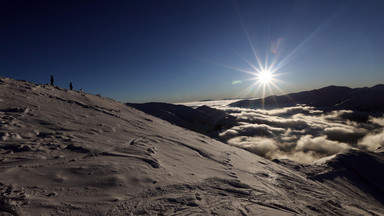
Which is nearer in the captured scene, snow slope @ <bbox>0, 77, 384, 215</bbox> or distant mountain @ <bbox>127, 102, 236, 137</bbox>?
snow slope @ <bbox>0, 77, 384, 215</bbox>

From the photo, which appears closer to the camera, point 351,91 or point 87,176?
point 87,176

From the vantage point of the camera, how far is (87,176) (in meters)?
3.94

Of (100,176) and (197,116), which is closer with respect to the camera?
(100,176)

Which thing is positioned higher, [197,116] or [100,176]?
[100,176]

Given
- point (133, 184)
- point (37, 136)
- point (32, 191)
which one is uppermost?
point (37, 136)

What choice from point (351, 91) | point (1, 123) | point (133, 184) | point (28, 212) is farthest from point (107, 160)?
point (351, 91)

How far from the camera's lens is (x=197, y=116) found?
83.4 m

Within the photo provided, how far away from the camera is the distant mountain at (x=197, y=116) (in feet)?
246

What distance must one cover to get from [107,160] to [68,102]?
7213 mm

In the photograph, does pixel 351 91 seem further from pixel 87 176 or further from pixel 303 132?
pixel 87 176

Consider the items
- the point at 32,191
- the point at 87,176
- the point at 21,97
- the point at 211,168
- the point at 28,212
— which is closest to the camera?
the point at 28,212

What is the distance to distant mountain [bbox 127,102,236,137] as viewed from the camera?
246 ft

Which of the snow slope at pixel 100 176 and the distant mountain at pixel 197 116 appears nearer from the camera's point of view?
the snow slope at pixel 100 176

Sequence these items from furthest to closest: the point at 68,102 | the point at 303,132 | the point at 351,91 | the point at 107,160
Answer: the point at 351,91 < the point at 303,132 < the point at 68,102 < the point at 107,160
